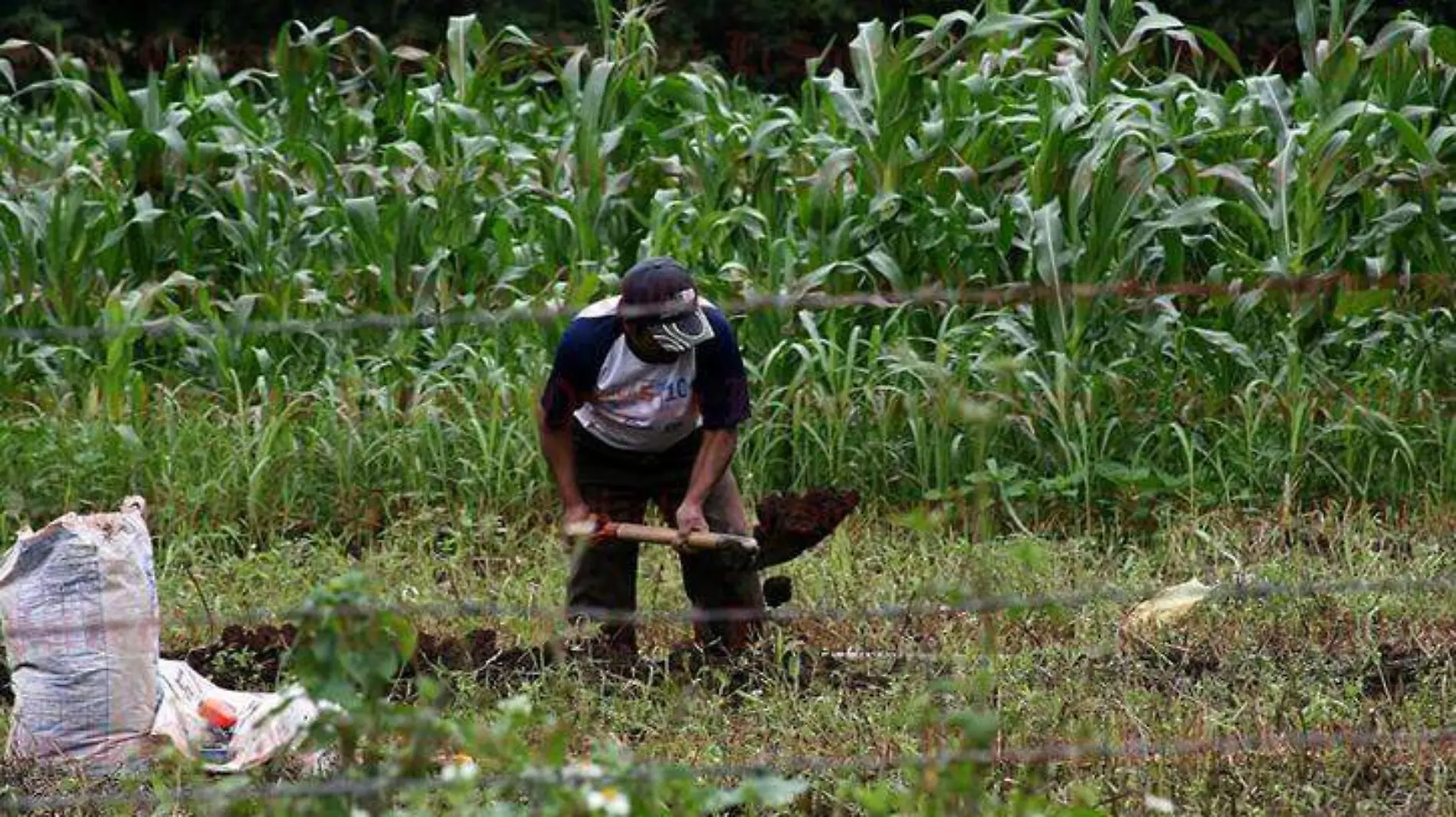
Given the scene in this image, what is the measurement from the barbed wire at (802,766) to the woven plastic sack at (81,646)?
0.37m

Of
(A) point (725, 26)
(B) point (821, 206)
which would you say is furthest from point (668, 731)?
(A) point (725, 26)

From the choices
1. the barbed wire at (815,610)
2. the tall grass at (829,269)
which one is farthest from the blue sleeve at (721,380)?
the tall grass at (829,269)

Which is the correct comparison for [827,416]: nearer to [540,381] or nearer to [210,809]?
[540,381]

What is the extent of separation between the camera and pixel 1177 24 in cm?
1016

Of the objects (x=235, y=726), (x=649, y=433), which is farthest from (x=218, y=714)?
(x=649, y=433)

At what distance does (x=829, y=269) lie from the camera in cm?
924

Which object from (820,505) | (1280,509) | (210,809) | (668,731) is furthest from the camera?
(1280,509)

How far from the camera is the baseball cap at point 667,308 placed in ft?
21.9

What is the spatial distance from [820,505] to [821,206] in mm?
2499

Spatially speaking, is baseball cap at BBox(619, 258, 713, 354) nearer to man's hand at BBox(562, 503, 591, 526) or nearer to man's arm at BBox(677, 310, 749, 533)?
man's arm at BBox(677, 310, 749, 533)

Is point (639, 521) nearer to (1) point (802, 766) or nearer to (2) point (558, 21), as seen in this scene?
(1) point (802, 766)

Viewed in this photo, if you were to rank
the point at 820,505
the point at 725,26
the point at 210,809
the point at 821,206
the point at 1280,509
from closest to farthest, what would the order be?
1. the point at 210,809
2. the point at 820,505
3. the point at 1280,509
4. the point at 821,206
5. the point at 725,26

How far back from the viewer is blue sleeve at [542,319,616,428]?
6.91 m

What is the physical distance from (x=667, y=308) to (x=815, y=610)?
3.09 ft
